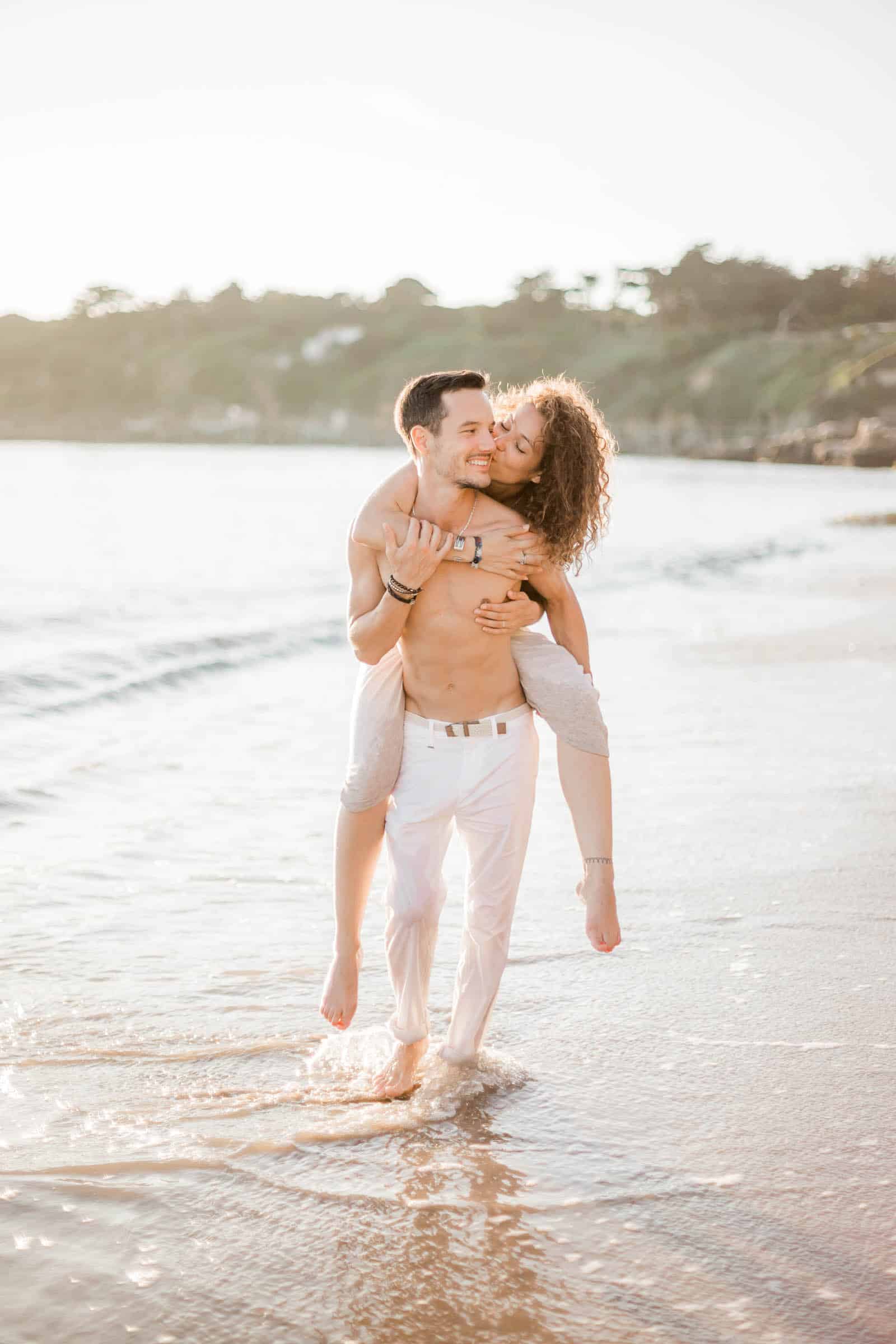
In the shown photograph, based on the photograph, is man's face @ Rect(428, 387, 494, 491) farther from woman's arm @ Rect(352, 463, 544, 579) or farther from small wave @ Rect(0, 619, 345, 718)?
small wave @ Rect(0, 619, 345, 718)

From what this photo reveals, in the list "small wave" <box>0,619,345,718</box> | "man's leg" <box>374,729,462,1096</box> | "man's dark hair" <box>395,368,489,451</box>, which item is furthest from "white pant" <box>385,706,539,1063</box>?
"small wave" <box>0,619,345,718</box>

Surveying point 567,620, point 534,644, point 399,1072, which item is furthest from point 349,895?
point 567,620

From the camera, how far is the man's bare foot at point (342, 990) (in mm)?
3406

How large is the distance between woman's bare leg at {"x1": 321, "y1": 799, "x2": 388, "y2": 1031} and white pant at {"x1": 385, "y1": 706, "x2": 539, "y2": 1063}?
0.06 meters

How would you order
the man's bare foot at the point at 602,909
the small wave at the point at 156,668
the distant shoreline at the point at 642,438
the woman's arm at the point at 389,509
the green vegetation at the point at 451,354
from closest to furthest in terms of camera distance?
the woman's arm at the point at 389,509
the man's bare foot at the point at 602,909
the small wave at the point at 156,668
the distant shoreline at the point at 642,438
the green vegetation at the point at 451,354

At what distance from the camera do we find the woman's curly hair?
10.5ft

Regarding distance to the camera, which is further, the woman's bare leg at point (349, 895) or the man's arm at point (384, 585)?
the woman's bare leg at point (349, 895)

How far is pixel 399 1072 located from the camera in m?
3.42

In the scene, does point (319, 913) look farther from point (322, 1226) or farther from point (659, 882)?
point (322, 1226)

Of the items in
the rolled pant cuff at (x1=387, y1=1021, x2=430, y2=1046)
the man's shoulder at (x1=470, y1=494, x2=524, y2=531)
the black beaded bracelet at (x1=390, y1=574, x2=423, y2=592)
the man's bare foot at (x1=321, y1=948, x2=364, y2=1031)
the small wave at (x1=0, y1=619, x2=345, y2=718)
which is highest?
the man's shoulder at (x1=470, y1=494, x2=524, y2=531)

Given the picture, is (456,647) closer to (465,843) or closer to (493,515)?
(493,515)

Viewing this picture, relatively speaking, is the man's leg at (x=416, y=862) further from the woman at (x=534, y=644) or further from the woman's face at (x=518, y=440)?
the woman's face at (x=518, y=440)

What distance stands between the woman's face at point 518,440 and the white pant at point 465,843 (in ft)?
2.04

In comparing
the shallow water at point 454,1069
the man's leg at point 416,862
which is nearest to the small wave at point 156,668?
the shallow water at point 454,1069
